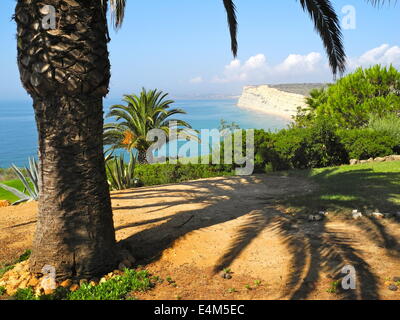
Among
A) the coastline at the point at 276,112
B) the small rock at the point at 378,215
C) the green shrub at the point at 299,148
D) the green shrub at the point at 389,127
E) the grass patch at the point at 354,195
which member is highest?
the coastline at the point at 276,112

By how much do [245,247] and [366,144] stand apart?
9586mm

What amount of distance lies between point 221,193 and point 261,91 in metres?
119

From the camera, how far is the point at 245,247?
4.63 meters

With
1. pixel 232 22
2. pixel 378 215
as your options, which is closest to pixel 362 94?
pixel 232 22

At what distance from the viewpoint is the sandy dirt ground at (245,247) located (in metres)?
3.65

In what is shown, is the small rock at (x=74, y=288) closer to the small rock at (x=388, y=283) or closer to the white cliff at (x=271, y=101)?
the small rock at (x=388, y=283)

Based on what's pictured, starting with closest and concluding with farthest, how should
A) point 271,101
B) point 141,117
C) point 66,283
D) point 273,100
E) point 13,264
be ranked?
1. point 66,283
2. point 13,264
3. point 141,117
4. point 273,100
5. point 271,101

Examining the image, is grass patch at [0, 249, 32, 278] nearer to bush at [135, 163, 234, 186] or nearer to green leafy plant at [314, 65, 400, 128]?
bush at [135, 163, 234, 186]

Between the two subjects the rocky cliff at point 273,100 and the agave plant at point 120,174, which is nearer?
the agave plant at point 120,174

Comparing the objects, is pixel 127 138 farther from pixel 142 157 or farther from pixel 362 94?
pixel 362 94

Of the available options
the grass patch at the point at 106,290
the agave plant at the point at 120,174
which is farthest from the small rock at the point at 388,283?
the agave plant at the point at 120,174

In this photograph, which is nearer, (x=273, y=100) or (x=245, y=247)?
(x=245, y=247)

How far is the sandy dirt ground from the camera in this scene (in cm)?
365

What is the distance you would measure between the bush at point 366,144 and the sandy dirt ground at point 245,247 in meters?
6.72
